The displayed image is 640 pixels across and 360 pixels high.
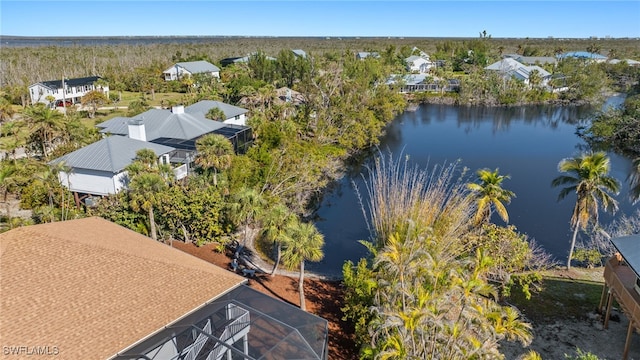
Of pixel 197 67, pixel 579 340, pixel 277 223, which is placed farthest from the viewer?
pixel 197 67

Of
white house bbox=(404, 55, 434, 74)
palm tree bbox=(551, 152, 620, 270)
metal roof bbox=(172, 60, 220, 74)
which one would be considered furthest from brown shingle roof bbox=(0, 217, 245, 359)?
white house bbox=(404, 55, 434, 74)

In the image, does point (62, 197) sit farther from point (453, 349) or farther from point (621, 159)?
point (621, 159)

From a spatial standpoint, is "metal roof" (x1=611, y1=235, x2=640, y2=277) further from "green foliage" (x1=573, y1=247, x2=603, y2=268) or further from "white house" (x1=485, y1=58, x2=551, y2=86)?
"white house" (x1=485, y1=58, x2=551, y2=86)

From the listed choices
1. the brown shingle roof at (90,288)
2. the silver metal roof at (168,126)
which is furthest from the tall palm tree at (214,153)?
the brown shingle roof at (90,288)

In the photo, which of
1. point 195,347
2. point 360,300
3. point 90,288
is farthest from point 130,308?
point 360,300

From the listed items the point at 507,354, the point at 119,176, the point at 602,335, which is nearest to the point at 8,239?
the point at 119,176

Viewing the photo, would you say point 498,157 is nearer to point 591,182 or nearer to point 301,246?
point 591,182

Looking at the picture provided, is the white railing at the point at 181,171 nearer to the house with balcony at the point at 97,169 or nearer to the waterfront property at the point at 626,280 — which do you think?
the house with balcony at the point at 97,169
